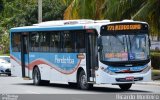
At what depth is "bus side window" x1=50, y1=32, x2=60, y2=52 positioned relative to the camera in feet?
90.7

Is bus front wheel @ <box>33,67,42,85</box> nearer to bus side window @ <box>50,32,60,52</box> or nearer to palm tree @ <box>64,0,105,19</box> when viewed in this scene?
bus side window @ <box>50,32,60,52</box>

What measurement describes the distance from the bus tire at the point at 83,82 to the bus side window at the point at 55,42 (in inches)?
97.5

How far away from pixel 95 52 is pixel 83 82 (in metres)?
1.65

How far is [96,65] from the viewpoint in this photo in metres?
24.5

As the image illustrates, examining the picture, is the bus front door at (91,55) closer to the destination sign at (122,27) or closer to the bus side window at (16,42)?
the destination sign at (122,27)

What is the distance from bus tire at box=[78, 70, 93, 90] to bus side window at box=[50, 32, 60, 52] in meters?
2.48

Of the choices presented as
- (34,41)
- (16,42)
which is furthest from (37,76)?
(16,42)

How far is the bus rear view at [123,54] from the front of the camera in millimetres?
23984

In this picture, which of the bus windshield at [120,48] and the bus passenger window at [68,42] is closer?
the bus windshield at [120,48]

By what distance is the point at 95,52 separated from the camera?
24594 mm

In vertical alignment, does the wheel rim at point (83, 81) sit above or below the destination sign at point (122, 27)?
below

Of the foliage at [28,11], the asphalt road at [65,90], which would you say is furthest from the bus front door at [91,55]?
the foliage at [28,11]

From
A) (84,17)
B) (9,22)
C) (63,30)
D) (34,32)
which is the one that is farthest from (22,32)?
(9,22)

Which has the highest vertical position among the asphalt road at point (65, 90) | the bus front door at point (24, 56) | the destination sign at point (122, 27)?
the destination sign at point (122, 27)
